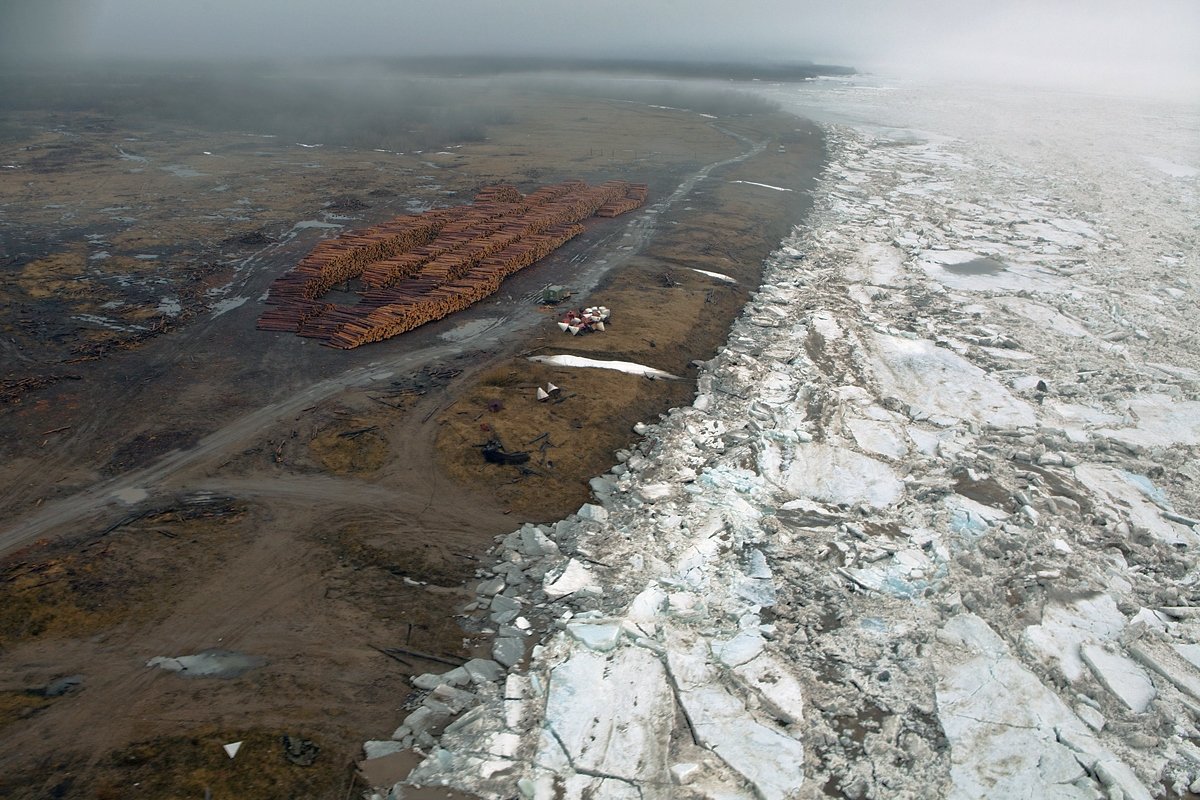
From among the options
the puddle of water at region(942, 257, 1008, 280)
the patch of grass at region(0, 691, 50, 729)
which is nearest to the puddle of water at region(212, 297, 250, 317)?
the patch of grass at region(0, 691, 50, 729)

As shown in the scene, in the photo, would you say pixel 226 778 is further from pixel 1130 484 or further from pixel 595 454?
pixel 1130 484

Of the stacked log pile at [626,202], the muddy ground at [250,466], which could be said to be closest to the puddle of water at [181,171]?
the muddy ground at [250,466]

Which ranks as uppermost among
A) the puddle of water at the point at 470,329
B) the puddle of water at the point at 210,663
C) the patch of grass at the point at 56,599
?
the puddle of water at the point at 470,329

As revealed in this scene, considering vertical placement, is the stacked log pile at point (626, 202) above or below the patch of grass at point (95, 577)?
above

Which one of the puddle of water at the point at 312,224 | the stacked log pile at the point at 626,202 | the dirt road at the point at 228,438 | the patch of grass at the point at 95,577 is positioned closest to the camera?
the patch of grass at the point at 95,577

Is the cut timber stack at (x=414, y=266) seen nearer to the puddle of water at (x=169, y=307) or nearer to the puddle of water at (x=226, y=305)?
the puddle of water at (x=226, y=305)

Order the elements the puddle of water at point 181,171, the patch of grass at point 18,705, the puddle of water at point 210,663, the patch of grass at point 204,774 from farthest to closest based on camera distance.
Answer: the puddle of water at point 181,171 → the puddle of water at point 210,663 → the patch of grass at point 18,705 → the patch of grass at point 204,774

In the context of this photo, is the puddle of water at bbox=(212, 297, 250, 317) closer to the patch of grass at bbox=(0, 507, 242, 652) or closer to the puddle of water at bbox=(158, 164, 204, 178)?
the patch of grass at bbox=(0, 507, 242, 652)
